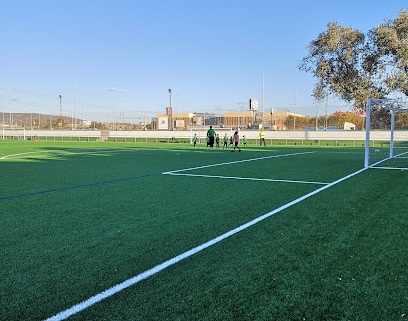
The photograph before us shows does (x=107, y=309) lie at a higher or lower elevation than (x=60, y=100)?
lower

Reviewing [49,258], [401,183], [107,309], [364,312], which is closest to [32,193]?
[49,258]

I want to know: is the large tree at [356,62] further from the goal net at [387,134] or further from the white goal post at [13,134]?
the white goal post at [13,134]

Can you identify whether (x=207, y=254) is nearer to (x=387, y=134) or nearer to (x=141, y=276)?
(x=141, y=276)

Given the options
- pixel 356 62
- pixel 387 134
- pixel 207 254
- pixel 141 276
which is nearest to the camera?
pixel 141 276

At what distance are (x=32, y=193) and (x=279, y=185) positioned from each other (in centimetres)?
616

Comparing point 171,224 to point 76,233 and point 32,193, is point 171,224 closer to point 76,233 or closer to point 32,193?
point 76,233

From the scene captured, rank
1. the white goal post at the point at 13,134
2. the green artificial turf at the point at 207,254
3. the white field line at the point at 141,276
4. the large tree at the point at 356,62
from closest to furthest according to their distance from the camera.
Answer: the white field line at the point at 141,276 < the green artificial turf at the point at 207,254 < the large tree at the point at 356,62 < the white goal post at the point at 13,134

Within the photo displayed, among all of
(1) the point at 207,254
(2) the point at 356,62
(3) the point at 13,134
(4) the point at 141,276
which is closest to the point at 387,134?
(2) the point at 356,62

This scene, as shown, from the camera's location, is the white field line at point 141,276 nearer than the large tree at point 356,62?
Yes

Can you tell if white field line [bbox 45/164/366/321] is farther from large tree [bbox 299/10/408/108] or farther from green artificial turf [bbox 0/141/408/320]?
large tree [bbox 299/10/408/108]

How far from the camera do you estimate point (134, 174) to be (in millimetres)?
12695

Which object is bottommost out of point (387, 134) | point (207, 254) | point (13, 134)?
point (207, 254)

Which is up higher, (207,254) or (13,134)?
(13,134)

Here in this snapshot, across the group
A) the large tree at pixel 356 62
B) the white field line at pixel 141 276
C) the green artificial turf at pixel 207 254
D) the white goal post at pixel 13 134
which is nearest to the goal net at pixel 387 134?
the large tree at pixel 356 62
